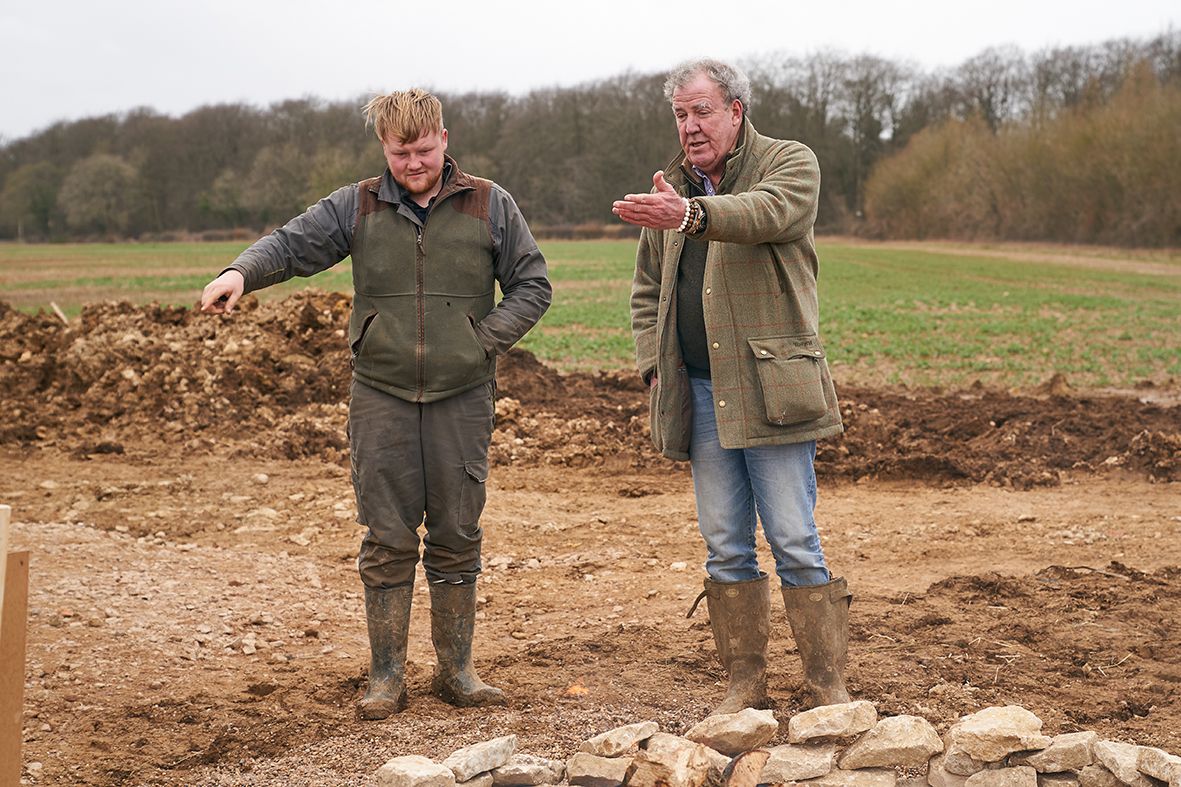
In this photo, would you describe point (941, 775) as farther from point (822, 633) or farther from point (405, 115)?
point (405, 115)

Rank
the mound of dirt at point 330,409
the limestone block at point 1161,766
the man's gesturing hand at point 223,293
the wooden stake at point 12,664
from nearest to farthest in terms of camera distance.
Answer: the wooden stake at point 12,664 < the limestone block at point 1161,766 < the man's gesturing hand at point 223,293 < the mound of dirt at point 330,409

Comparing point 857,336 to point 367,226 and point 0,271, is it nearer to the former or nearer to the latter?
point 367,226

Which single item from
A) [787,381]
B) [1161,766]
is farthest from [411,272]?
[1161,766]

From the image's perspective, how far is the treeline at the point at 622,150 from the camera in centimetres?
6116

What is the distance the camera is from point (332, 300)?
1246 cm

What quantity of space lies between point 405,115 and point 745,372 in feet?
4.84

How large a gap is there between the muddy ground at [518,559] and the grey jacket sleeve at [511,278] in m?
1.43

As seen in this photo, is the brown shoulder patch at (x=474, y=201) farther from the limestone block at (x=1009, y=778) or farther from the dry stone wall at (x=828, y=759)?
the limestone block at (x=1009, y=778)

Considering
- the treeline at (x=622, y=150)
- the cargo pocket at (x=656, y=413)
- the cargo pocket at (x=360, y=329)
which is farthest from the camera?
the treeline at (x=622, y=150)

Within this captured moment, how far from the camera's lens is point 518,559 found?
7066 mm

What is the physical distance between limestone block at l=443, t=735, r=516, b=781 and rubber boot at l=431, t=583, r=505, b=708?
0.78m

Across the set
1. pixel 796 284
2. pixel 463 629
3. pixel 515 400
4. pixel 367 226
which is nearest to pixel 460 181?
pixel 367 226

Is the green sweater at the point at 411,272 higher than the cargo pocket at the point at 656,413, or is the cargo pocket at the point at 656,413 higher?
the green sweater at the point at 411,272

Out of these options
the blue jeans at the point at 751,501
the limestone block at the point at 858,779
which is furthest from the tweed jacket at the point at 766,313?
the limestone block at the point at 858,779
